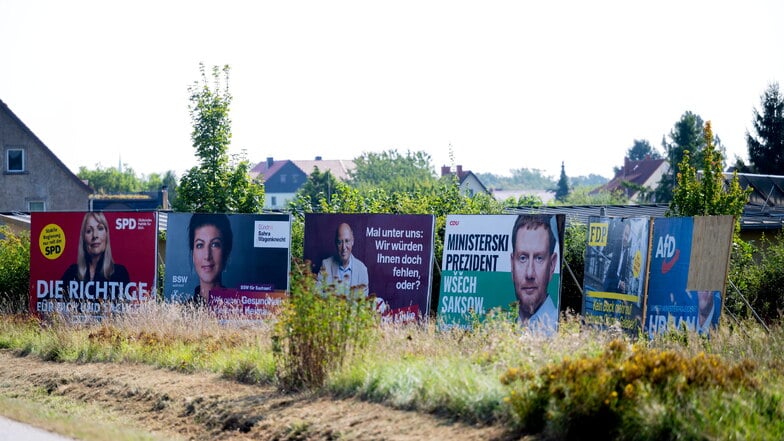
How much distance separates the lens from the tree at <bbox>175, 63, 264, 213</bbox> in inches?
971

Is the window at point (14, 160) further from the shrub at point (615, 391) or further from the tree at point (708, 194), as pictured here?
the shrub at point (615, 391)

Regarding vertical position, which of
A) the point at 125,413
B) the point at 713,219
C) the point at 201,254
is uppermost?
the point at 713,219

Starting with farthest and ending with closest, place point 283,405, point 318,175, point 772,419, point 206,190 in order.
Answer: point 318,175 < point 206,190 < point 283,405 < point 772,419

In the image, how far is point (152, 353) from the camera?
1447cm

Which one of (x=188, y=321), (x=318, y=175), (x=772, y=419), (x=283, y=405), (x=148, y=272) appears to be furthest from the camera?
(x=318, y=175)

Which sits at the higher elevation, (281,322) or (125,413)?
(281,322)

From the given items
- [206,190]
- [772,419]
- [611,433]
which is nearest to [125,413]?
[611,433]

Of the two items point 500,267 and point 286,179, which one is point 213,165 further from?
point 286,179

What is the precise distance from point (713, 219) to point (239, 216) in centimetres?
968

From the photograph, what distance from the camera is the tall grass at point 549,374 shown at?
292 inches

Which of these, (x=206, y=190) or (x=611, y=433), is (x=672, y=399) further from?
(x=206, y=190)

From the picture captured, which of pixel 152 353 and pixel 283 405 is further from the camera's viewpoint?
pixel 152 353

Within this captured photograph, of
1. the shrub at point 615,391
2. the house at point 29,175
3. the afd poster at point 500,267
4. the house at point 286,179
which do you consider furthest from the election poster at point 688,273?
the house at point 286,179

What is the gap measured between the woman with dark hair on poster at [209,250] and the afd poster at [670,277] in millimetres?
8897
